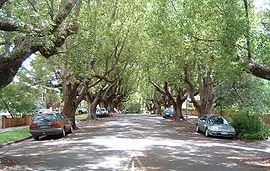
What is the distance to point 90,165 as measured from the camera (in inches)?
530

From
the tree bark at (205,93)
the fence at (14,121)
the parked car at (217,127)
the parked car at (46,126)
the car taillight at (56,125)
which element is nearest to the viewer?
the parked car at (46,126)

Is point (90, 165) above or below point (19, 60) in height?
below

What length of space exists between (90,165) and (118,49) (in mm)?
29861

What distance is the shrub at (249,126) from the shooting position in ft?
85.1

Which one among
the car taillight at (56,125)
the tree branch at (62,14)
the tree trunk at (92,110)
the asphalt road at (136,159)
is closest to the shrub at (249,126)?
the asphalt road at (136,159)

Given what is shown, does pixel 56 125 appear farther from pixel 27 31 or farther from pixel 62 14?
pixel 27 31

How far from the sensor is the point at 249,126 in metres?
27.3

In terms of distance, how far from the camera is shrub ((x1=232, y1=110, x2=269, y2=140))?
85.1 ft

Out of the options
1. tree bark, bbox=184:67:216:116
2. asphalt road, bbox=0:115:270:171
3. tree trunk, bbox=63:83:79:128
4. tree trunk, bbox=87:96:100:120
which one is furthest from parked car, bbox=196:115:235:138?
tree trunk, bbox=87:96:100:120

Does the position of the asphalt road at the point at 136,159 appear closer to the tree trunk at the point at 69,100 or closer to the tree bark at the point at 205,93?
the tree trunk at the point at 69,100

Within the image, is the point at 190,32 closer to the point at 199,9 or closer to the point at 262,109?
the point at 199,9

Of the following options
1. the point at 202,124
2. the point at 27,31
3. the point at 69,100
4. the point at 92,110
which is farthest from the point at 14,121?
the point at 27,31

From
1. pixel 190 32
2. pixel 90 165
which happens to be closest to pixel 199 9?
pixel 190 32

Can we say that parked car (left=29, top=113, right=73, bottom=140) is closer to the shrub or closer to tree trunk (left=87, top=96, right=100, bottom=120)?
the shrub
